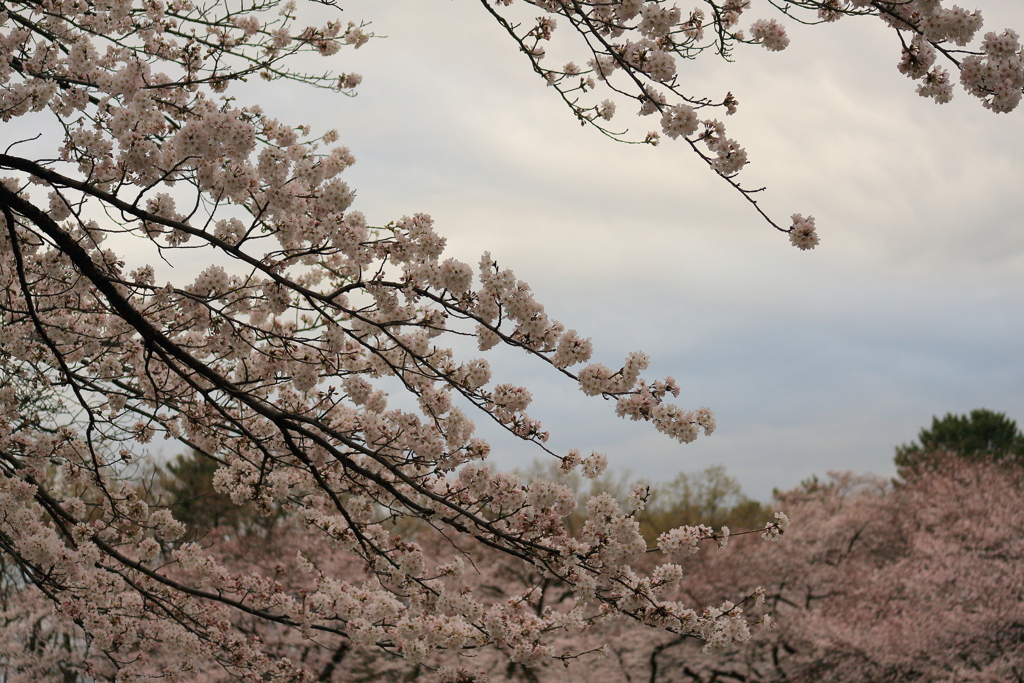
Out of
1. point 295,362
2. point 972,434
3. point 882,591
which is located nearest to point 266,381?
point 295,362

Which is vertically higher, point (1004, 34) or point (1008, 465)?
point (1008, 465)

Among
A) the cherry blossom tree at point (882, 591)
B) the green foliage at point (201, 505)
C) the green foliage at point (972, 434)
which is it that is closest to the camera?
the cherry blossom tree at point (882, 591)

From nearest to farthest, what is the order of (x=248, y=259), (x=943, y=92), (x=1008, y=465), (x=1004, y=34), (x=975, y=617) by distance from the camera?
(x=1004, y=34), (x=943, y=92), (x=248, y=259), (x=975, y=617), (x=1008, y=465)

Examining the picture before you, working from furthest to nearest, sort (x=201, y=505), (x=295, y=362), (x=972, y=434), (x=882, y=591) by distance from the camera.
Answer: (x=972, y=434) < (x=201, y=505) < (x=882, y=591) < (x=295, y=362)

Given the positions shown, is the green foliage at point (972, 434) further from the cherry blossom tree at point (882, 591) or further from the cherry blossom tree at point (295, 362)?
the cherry blossom tree at point (295, 362)

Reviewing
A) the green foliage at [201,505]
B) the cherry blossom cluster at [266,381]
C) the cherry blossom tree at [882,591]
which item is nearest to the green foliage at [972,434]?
the cherry blossom tree at [882,591]

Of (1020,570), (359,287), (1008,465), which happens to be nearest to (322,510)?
(359,287)

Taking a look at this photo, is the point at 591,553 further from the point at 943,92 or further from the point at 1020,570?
the point at 1020,570

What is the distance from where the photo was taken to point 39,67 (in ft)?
17.8

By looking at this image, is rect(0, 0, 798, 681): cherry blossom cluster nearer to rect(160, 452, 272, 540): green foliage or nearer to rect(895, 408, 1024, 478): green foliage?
rect(160, 452, 272, 540): green foliage

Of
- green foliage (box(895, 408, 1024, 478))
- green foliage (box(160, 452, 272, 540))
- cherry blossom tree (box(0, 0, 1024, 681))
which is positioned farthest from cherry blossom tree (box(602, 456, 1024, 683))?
green foliage (box(895, 408, 1024, 478))

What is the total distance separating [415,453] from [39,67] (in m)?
3.55

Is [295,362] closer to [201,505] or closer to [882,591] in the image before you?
[882,591]

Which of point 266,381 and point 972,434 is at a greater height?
point 972,434
